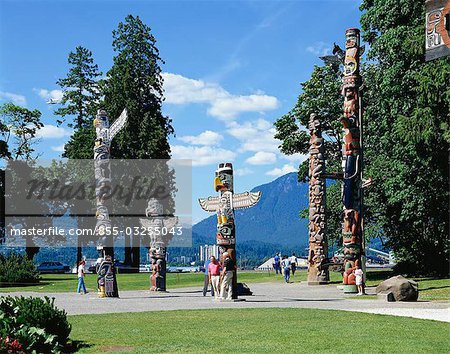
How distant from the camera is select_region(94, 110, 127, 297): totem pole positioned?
28078 mm

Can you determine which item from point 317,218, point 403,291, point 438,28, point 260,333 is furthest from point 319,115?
point 438,28

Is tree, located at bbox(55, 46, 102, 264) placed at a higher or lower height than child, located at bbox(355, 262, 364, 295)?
higher

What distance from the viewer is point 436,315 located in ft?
59.8

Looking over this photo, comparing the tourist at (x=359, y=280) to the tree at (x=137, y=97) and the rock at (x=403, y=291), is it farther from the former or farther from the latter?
the tree at (x=137, y=97)

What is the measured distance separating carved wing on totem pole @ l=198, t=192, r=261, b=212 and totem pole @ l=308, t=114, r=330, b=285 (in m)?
10.8

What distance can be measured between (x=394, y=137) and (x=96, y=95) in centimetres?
3737

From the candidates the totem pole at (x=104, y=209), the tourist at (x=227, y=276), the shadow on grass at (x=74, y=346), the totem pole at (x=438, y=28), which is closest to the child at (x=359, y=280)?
the tourist at (x=227, y=276)

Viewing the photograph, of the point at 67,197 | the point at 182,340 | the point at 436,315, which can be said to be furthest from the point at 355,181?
the point at 67,197

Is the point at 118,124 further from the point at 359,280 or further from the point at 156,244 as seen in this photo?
the point at 359,280

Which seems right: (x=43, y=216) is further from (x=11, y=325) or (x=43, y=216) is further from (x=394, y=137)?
(x=11, y=325)

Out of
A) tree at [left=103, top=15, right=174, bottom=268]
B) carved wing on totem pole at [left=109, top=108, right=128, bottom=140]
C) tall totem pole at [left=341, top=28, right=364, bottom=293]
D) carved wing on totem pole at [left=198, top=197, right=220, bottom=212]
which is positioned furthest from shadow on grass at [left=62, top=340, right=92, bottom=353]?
tree at [left=103, top=15, right=174, bottom=268]

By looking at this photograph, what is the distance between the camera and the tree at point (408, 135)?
29547 millimetres

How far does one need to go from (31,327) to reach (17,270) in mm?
31035

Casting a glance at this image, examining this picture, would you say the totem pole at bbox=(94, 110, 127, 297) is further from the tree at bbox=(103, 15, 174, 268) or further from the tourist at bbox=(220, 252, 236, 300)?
the tree at bbox=(103, 15, 174, 268)
